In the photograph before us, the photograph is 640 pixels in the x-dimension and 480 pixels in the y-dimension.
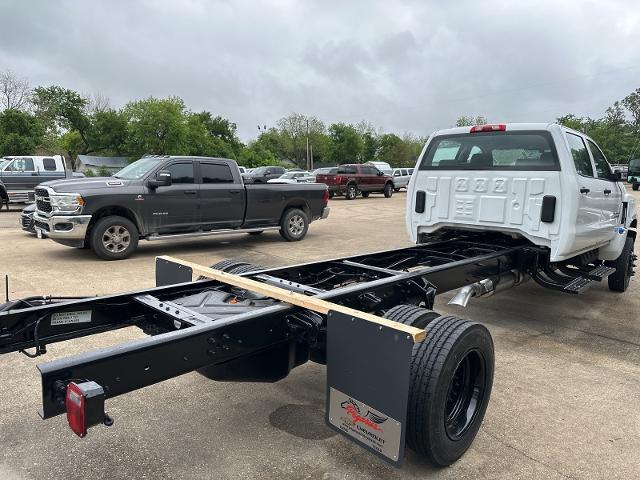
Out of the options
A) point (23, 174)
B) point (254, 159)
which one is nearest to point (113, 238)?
point (23, 174)

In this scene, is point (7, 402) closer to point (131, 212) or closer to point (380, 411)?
point (380, 411)

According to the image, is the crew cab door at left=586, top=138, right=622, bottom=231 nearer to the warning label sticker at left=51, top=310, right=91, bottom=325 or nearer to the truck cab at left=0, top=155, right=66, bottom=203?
the warning label sticker at left=51, top=310, right=91, bottom=325

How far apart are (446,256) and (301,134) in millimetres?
77818

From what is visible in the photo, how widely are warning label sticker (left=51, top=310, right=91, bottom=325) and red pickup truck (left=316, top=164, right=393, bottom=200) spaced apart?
23344 millimetres

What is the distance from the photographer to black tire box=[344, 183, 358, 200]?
26.7 meters

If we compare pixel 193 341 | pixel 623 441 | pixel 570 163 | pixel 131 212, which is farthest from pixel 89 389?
pixel 131 212

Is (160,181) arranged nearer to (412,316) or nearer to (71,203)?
(71,203)

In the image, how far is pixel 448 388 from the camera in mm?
2666

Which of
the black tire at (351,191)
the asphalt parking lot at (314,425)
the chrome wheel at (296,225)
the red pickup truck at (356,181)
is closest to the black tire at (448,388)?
the asphalt parking lot at (314,425)

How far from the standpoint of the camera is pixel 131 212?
343 inches

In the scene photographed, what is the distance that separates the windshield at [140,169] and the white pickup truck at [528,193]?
5231 mm

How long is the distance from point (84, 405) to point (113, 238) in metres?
7.16

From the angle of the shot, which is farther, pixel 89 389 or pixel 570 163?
pixel 570 163

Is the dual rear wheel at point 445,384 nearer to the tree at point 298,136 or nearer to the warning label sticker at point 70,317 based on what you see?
the warning label sticker at point 70,317
